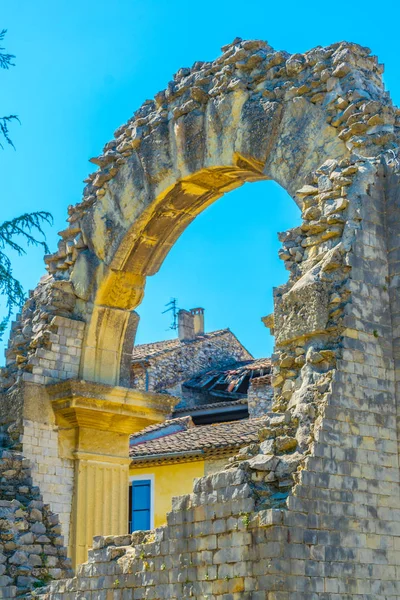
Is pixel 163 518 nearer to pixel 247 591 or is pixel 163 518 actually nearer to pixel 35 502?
pixel 35 502

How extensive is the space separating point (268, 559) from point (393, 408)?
1858 mm

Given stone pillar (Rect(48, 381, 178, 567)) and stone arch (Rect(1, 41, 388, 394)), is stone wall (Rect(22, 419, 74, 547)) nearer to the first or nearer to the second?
stone pillar (Rect(48, 381, 178, 567))

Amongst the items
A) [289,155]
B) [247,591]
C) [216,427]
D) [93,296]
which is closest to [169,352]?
[216,427]

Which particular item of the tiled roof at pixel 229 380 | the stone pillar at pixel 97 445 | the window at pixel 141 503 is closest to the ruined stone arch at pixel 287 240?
the stone pillar at pixel 97 445

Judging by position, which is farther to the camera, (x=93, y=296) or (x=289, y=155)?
(x=93, y=296)

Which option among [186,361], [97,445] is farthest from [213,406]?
[97,445]

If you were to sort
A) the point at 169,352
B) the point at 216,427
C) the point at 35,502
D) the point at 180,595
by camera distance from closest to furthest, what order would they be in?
1. the point at 180,595
2. the point at 35,502
3. the point at 216,427
4. the point at 169,352

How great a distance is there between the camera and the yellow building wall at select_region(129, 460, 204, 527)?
19.6 meters

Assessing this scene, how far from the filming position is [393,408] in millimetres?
8547

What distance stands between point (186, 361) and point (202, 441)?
1077 cm

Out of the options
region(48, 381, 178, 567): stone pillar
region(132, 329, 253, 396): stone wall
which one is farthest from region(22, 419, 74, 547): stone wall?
region(132, 329, 253, 396): stone wall

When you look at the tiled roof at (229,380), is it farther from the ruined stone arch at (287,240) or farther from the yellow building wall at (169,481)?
the ruined stone arch at (287,240)

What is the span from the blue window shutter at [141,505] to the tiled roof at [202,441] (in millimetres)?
615

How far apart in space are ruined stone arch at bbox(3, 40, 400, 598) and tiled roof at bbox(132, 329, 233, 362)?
16289 millimetres
